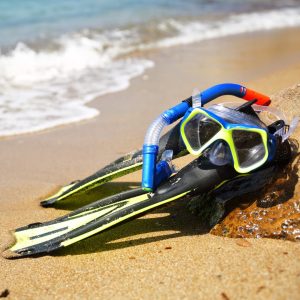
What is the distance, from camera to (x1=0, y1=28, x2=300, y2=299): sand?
2.38 meters

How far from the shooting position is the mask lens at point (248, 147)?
2.73 m

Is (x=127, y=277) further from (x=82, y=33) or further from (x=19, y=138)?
(x=82, y=33)

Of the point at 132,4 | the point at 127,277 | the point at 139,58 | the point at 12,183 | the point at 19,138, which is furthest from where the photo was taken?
the point at 132,4

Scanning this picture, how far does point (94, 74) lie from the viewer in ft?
26.4

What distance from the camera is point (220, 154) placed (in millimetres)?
2809

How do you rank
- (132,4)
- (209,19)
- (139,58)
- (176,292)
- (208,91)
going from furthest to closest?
(132,4) < (209,19) < (139,58) < (208,91) < (176,292)

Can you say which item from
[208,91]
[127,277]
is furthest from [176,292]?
[208,91]

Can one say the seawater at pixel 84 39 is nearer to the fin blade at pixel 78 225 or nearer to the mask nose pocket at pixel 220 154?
the fin blade at pixel 78 225

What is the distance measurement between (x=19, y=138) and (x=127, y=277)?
3.08m

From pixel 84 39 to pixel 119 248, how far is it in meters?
7.85

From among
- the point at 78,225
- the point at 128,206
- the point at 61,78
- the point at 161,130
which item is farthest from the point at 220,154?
the point at 61,78

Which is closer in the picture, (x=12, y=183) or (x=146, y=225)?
(x=146, y=225)

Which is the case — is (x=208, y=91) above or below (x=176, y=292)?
above

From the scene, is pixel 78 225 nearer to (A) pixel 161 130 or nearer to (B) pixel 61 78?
(A) pixel 161 130
